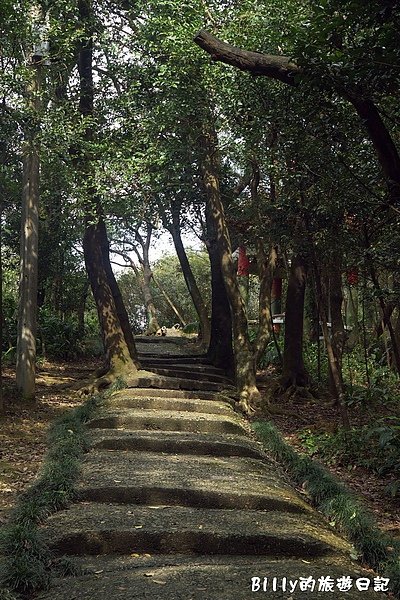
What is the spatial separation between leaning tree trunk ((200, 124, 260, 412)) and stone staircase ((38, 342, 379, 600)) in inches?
97.8

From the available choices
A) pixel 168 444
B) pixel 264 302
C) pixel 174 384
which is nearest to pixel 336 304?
pixel 264 302

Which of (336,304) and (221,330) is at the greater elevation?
(336,304)

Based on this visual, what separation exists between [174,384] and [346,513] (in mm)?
6174

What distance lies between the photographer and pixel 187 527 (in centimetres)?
436

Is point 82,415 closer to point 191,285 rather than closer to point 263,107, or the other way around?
point 263,107

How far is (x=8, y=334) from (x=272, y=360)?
21.6 feet

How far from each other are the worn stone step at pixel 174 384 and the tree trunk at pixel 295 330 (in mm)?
1191

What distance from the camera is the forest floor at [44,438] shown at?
5418 millimetres

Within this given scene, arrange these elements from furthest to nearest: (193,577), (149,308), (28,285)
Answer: (149,308), (28,285), (193,577)

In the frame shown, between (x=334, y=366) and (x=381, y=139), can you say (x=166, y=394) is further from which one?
(x=381, y=139)

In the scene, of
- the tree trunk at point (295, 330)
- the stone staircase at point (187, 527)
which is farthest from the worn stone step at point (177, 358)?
the stone staircase at point (187, 527)

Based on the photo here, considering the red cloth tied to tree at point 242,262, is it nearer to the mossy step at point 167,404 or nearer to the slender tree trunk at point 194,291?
the slender tree trunk at point 194,291

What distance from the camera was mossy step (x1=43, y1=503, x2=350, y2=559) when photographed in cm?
411

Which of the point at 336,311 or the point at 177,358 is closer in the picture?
the point at 336,311
